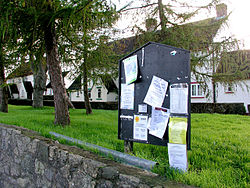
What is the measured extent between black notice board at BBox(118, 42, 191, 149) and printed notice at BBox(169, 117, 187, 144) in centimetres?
8

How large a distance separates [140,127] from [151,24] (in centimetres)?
541

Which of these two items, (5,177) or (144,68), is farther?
(5,177)

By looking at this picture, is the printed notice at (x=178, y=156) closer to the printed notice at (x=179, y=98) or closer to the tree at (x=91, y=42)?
the printed notice at (x=179, y=98)

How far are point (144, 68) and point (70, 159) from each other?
1683mm

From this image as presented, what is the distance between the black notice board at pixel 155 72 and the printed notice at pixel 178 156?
12 centimetres

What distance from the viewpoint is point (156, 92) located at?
272cm

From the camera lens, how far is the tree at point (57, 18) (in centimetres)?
477

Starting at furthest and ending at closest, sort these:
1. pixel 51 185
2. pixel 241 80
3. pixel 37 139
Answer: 1. pixel 241 80
2. pixel 37 139
3. pixel 51 185

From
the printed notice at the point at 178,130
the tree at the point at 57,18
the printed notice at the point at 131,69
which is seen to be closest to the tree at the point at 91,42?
the tree at the point at 57,18

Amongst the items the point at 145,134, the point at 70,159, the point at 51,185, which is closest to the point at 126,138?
Result: the point at 145,134

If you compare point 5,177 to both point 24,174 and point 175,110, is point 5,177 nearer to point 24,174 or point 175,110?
point 24,174

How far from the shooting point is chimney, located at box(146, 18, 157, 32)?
730 centimetres

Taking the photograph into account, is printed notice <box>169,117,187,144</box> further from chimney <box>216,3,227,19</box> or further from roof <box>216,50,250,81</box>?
chimney <box>216,3,227,19</box>

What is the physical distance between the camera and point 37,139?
3.98 metres
